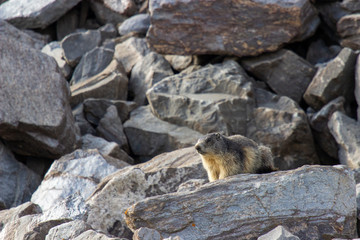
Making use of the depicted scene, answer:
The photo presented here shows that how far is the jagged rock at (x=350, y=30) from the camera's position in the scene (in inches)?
491

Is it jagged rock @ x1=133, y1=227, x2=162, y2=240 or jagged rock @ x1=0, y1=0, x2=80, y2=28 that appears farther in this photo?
jagged rock @ x1=0, y1=0, x2=80, y2=28

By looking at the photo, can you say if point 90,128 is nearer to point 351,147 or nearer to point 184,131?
point 184,131

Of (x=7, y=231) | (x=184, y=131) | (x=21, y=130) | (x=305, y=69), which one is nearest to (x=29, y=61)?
(x=21, y=130)

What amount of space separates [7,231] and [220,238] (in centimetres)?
278

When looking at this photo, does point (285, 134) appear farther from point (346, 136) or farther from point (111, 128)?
point (111, 128)

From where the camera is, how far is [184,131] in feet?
39.0

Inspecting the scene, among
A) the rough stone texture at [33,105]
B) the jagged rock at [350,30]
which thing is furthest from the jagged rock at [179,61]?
the jagged rock at [350,30]

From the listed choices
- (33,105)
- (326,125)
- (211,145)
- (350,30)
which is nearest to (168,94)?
(33,105)

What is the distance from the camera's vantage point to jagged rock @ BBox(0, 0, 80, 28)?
50.9 ft

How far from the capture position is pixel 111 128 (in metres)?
12.3

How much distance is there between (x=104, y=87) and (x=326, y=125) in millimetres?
5189

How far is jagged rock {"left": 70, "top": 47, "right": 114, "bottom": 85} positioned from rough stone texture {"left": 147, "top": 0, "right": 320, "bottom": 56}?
4.85 ft

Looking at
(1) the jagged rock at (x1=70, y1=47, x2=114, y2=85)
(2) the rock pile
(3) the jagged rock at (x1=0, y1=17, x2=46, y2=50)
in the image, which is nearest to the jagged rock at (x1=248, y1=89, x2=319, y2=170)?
(2) the rock pile

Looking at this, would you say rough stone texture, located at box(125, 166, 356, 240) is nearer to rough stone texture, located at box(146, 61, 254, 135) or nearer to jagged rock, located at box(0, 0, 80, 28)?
rough stone texture, located at box(146, 61, 254, 135)
